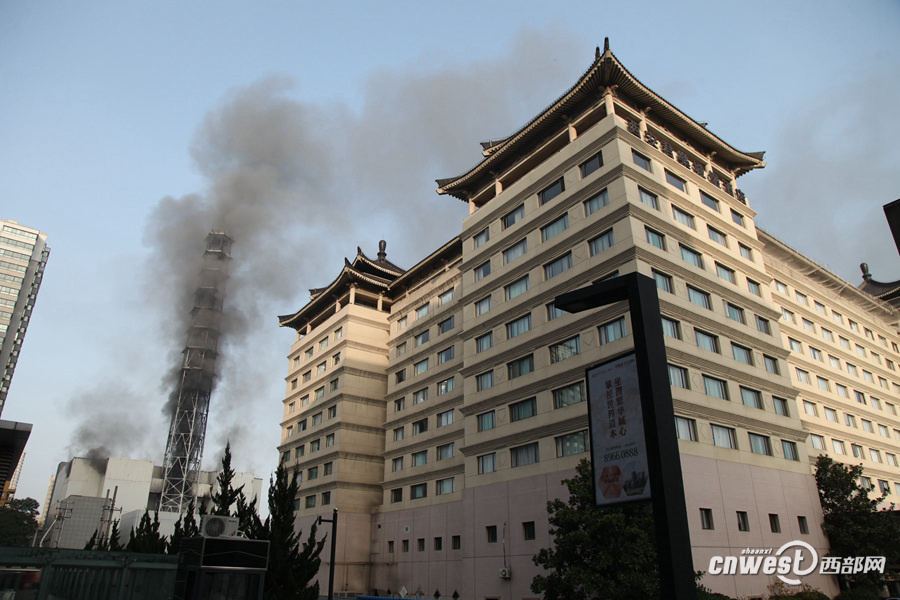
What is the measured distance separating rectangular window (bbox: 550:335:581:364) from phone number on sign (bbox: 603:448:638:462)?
79.1 ft

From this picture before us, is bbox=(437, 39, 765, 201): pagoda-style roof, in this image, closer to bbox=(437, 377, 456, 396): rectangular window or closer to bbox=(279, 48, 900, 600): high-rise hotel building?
bbox=(279, 48, 900, 600): high-rise hotel building

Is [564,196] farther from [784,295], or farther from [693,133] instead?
[784,295]

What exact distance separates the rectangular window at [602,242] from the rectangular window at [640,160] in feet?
16.8

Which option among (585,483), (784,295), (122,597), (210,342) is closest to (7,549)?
(122,597)

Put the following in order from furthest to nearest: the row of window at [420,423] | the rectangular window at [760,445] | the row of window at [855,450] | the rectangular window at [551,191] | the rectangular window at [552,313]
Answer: the row of window at [420,423] → the row of window at [855,450] → the rectangular window at [551,191] → the rectangular window at [552,313] → the rectangular window at [760,445]

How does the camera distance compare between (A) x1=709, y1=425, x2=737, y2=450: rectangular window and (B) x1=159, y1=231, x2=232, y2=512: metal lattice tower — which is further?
(B) x1=159, y1=231, x2=232, y2=512: metal lattice tower

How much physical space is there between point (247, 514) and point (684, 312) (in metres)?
23.7

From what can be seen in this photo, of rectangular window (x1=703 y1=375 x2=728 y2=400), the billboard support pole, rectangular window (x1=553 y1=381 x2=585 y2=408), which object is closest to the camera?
the billboard support pole

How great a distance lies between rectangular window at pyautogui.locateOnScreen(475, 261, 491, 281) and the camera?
138 feet

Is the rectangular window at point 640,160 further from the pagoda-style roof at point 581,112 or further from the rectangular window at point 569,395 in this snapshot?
→ the rectangular window at point 569,395

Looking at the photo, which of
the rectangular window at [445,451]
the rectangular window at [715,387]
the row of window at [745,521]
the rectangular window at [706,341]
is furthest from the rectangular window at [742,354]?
the rectangular window at [445,451]

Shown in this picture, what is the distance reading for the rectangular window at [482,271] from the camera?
42.2 metres

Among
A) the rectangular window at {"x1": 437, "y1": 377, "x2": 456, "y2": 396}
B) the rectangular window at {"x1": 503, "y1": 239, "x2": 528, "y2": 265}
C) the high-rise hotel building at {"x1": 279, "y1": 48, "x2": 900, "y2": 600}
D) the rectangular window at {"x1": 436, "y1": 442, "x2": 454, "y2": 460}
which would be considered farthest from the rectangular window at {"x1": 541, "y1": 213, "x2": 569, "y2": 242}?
the rectangular window at {"x1": 436, "y1": 442, "x2": 454, "y2": 460}

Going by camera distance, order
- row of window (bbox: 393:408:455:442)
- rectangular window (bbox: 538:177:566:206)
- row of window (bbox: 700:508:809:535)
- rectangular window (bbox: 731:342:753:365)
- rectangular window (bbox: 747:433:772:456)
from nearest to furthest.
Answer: row of window (bbox: 700:508:809:535) → rectangular window (bbox: 747:433:772:456) → rectangular window (bbox: 731:342:753:365) → rectangular window (bbox: 538:177:566:206) → row of window (bbox: 393:408:455:442)
